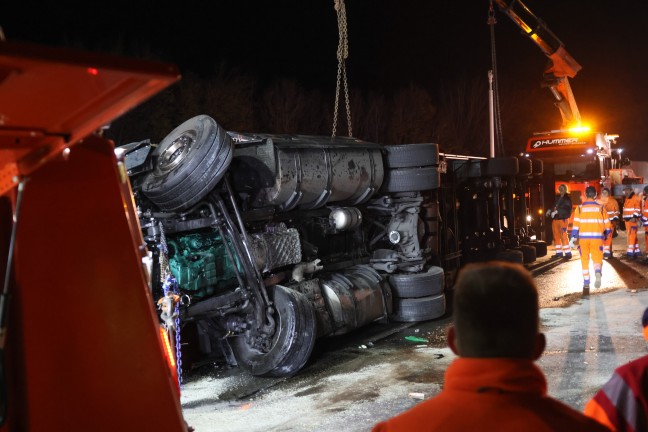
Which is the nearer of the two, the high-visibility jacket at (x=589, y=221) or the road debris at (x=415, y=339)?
the road debris at (x=415, y=339)

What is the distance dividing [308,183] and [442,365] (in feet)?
7.26

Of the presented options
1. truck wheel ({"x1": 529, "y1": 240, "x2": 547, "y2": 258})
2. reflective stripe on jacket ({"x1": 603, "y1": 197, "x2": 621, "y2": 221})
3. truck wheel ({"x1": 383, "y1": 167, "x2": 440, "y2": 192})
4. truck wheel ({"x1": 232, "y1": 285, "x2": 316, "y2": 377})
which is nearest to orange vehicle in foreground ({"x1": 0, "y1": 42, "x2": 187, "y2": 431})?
truck wheel ({"x1": 232, "y1": 285, "x2": 316, "y2": 377})

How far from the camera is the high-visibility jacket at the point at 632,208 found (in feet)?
47.4

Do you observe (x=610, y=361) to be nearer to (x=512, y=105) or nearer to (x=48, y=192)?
(x=48, y=192)

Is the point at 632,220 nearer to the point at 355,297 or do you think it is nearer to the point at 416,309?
the point at 416,309

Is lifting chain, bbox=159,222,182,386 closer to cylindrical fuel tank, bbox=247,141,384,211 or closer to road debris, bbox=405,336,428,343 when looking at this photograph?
cylindrical fuel tank, bbox=247,141,384,211

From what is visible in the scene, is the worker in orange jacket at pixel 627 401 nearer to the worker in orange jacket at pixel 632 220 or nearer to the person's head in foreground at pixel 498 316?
the person's head in foreground at pixel 498 316

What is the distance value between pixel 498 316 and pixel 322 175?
569cm

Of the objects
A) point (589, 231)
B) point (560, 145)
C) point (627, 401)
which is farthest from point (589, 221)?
point (560, 145)

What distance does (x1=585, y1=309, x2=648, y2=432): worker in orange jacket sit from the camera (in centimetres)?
177

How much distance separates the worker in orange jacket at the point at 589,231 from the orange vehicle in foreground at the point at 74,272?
28.6ft

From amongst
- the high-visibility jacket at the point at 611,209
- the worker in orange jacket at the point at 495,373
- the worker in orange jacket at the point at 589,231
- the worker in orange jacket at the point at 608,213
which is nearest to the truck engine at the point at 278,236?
the worker in orange jacket at the point at 589,231

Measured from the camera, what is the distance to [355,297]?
24.1 ft

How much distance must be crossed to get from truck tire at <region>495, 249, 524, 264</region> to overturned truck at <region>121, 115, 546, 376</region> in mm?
2799
